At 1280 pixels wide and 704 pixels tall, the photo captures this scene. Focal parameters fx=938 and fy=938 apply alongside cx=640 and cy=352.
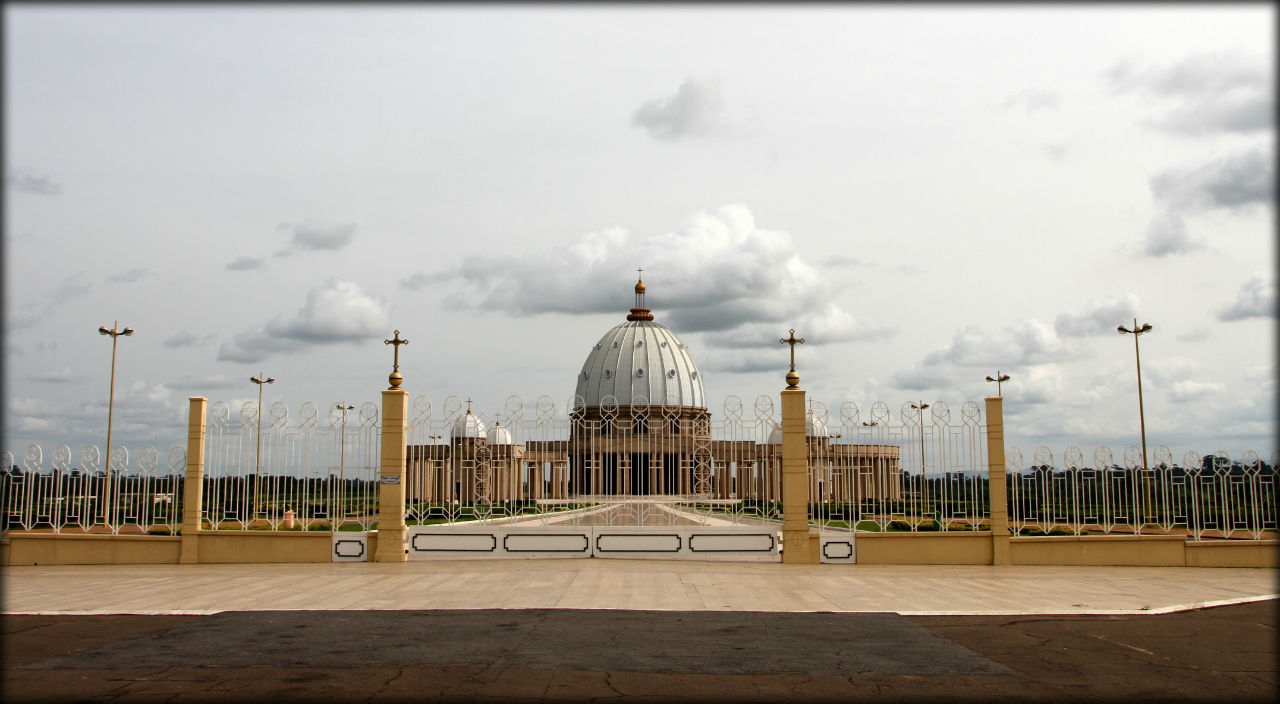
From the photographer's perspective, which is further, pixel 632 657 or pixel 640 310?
pixel 640 310

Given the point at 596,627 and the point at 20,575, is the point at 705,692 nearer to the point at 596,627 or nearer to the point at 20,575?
the point at 596,627

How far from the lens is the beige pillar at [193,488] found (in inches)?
732

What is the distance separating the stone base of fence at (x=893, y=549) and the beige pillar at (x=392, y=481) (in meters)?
0.33

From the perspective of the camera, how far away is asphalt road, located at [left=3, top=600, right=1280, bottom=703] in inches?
309

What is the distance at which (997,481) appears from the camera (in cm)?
1822

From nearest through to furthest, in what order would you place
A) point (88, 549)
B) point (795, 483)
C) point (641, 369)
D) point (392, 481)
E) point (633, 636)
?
point (633, 636) → point (795, 483) → point (392, 481) → point (88, 549) → point (641, 369)

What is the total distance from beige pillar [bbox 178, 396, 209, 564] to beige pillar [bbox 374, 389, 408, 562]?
3.64m

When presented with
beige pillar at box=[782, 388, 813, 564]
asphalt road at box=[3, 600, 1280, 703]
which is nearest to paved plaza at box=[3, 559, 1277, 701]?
asphalt road at box=[3, 600, 1280, 703]

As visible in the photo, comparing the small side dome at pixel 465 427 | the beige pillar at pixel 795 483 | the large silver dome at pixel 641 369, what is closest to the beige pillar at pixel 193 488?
the small side dome at pixel 465 427

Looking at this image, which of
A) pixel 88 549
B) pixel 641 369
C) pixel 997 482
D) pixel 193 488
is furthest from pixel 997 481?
pixel 641 369

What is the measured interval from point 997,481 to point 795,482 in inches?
155

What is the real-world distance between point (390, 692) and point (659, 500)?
38.5ft

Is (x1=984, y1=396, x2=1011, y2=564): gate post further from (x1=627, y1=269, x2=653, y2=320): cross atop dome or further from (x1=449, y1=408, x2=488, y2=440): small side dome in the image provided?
(x1=627, y1=269, x2=653, y2=320): cross atop dome

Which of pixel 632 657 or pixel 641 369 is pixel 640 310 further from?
pixel 632 657
